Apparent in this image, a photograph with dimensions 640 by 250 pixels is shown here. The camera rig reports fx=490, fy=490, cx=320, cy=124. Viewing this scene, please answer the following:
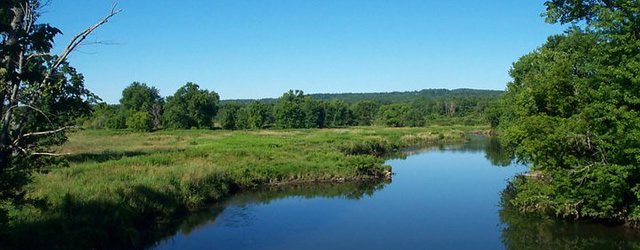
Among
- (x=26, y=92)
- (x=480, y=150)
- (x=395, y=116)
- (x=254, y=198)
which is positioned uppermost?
(x=26, y=92)

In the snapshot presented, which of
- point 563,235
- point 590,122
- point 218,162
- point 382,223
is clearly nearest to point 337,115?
point 218,162

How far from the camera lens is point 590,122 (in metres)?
19.3

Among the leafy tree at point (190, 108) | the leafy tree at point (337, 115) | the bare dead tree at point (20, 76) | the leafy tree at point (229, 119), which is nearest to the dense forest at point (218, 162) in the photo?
the bare dead tree at point (20, 76)

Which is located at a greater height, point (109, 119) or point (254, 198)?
point (109, 119)

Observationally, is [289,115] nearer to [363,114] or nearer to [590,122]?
[363,114]

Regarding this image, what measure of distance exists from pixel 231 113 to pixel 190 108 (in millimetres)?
13358

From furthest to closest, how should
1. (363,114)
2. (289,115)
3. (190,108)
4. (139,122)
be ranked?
(363,114)
(289,115)
(190,108)
(139,122)

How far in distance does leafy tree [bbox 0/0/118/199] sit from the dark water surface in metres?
10.1

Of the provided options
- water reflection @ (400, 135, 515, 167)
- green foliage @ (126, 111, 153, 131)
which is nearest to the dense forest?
water reflection @ (400, 135, 515, 167)

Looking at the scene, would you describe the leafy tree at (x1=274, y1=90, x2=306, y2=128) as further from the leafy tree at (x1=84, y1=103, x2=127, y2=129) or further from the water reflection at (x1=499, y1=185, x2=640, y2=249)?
the water reflection at (x1=499, y1=185, x2=640, y2=249)

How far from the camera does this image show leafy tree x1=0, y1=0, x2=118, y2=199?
26.7ft

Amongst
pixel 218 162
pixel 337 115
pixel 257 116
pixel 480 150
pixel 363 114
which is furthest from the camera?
pixel 363 114

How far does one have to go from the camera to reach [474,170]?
43375 mm

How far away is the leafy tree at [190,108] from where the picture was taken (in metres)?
92.8
